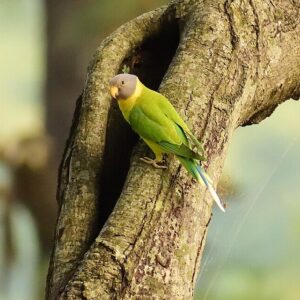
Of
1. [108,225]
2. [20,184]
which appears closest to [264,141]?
[20,184]

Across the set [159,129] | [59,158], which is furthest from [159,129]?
[59,158]

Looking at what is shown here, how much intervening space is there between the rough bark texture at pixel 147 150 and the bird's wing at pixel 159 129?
0.03m

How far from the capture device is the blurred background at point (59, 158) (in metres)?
1.94

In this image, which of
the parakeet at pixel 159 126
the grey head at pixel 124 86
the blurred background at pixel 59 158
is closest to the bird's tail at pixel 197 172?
the parakeet at pixel 159 126

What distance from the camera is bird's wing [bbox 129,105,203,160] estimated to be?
861 mm

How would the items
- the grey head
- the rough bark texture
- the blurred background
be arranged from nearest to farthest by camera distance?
the rough bark texture → the grey head → the blurred background

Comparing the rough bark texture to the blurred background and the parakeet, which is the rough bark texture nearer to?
the parakeet

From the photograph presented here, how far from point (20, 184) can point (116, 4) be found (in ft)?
1.75

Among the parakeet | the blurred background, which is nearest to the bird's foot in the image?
the parakeet

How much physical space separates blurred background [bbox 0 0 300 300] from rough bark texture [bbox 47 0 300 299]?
0.70m

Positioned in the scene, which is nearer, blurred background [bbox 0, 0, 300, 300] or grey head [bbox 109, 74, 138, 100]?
grey head [bbox 109, 74, 138, 100]

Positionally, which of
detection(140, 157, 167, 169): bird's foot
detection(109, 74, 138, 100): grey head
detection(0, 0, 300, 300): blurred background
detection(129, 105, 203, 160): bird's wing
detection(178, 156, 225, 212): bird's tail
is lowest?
detection(178, 156, 225, 212): bird's tail

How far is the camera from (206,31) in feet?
3.43

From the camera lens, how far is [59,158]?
2.12m
